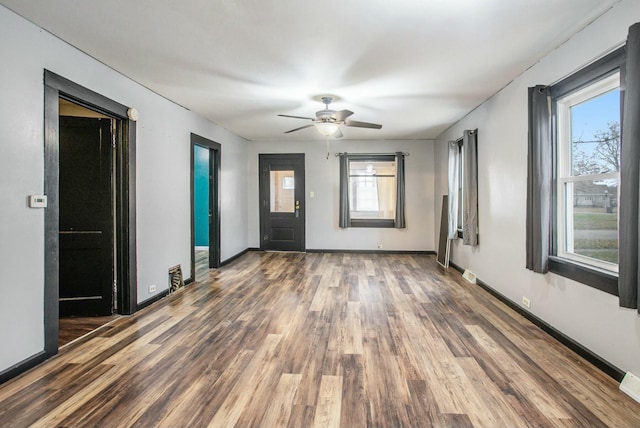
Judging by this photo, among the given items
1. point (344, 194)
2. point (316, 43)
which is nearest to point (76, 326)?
point (316, 43)

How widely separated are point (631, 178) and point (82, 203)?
15.3 ft

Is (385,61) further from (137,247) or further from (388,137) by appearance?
(388,137)

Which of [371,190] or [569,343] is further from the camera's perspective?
[371,190]

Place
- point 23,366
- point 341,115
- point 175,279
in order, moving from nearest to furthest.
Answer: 1. point 23,366
2. point 341,115
3. point 175,279

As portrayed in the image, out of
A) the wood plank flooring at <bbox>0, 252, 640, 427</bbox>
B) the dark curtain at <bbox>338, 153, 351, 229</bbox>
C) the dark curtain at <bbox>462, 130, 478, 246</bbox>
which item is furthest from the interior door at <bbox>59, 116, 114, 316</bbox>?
the dark curtain at <bbox>338, 153, 351, 229</bbox>

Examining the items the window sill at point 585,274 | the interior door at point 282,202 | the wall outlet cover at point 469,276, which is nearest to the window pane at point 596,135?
the window sill at point 585,274

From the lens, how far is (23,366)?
2459mm

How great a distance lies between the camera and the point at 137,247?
3.86 m

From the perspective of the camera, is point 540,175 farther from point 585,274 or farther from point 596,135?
point 585,274

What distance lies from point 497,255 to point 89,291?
4.77m

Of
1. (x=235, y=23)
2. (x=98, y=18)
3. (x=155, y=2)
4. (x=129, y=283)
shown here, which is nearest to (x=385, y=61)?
(x=235, y=23)

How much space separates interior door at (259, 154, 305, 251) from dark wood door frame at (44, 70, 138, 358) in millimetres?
4256

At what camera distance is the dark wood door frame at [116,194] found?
2.69 metres

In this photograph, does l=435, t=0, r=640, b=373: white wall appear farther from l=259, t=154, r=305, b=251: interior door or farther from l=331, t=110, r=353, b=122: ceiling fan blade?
l=259, t=154, r=305, b=251: interior door
